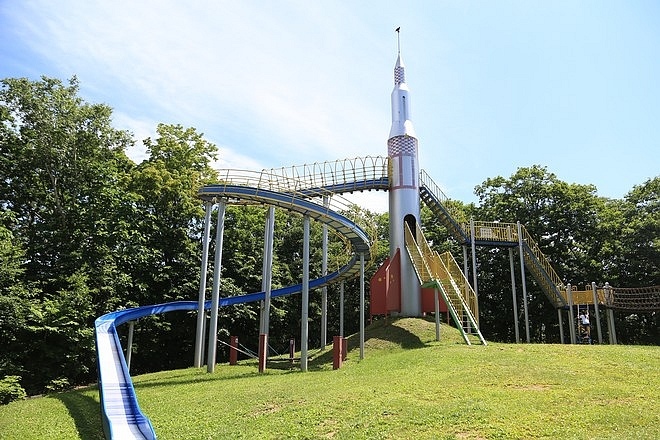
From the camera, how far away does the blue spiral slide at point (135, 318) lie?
27.3ft

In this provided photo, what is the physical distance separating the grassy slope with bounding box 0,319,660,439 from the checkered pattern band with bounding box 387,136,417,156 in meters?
13.0

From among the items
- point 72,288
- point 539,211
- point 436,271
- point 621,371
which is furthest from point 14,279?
point 539,211

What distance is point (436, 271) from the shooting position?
2247 centimetres

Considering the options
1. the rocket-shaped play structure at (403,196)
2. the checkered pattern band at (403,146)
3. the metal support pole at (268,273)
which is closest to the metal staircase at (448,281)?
the rocket-shaped play structure at (403,196)

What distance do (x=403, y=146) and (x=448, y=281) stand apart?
29.6ft

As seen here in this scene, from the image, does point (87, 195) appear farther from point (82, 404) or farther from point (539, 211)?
point (539, 211)

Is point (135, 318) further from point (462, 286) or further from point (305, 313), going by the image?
point (462, 286)

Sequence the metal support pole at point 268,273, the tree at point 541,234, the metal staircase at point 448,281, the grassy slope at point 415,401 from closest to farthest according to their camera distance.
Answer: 1. the grassy slope at point 415,401
2. the metal staircase at point 448,281
3. the metal support pole at point 268,273
4. the tree at point 541,234

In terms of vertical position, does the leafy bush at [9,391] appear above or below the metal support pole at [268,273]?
below

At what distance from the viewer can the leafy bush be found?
61.9ft

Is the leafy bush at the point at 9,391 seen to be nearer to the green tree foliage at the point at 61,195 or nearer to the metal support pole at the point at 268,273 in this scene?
the green tree foliage at the point at 61,195

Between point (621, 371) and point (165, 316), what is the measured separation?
2455 centimetres

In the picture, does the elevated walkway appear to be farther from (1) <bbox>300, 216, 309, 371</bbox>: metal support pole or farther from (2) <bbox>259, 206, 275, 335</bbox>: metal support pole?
(2) <bbox>259, 206, 275, 335</bbox>: metal support pole

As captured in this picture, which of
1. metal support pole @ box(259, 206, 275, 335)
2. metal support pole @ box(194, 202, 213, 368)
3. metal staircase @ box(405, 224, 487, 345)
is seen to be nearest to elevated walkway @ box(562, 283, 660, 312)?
metal staircase @ box(405, 224, 487, 345)
